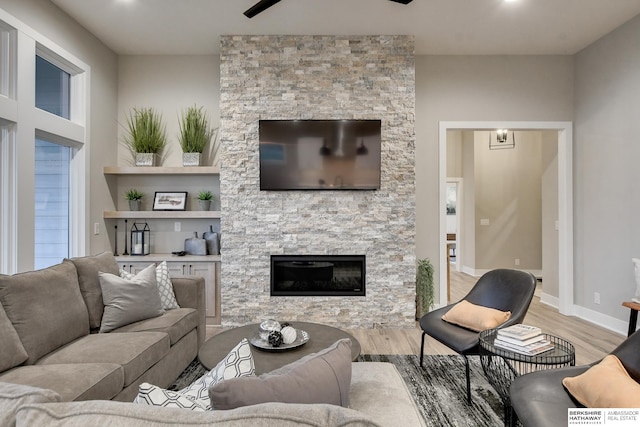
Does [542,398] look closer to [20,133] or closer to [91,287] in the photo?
[91,287]

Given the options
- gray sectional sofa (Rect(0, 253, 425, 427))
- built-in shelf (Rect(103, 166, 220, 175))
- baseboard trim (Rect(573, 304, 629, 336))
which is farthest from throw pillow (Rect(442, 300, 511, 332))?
built-in shelf (Rect(103, 166, 220, 175))

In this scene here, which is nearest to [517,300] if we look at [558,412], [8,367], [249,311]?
[558,412]

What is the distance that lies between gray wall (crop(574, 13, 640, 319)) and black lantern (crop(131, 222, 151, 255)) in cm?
510

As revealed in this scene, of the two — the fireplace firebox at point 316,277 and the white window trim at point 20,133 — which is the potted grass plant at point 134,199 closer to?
the white window trim at point 20,133

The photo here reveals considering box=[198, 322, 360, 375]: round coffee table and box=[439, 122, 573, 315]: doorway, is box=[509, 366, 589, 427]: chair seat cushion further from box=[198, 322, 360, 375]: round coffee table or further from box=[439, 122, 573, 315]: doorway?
box=[439, 122, 573, 315]: doorway

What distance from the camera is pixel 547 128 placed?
4.61 m

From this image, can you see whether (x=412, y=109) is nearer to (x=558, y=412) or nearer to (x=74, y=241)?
(x=558, y=412)

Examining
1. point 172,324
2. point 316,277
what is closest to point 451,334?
point 316,277

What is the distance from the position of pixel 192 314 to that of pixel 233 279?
1080mm

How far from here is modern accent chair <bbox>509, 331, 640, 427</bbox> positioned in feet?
5.07

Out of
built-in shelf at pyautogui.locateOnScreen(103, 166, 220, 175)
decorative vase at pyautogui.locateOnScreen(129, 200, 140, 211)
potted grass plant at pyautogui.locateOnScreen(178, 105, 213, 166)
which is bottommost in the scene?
decorative vase at pyautogui.locateOnScreen(129, 200, 140, 211)

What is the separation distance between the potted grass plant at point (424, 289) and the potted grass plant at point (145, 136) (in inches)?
132

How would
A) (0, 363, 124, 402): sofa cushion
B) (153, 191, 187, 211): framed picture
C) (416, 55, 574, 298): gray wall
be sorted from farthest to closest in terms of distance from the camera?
(416, 55, 574, 298): gray wall < (153, 191, 187, 211): framed picture < (0, 363, 124, 402): sofa cushion

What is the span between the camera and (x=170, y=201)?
4500mm
